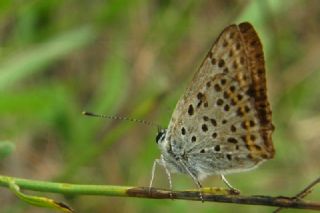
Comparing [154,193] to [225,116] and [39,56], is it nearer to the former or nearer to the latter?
[225,116]

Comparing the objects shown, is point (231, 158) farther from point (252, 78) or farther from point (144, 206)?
point (144, 206)

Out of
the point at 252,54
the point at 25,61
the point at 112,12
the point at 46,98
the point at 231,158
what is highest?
the point at 112,12

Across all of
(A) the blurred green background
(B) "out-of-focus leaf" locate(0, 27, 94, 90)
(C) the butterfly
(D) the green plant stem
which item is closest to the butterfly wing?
(C) the butterfly

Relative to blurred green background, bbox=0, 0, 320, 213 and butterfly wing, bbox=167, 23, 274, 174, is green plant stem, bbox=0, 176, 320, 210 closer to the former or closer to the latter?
butterfly wing, bbox=167, 23, 274, 174

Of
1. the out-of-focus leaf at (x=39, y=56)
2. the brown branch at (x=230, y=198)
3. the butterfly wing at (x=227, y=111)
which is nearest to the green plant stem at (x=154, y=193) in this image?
the brown branch at (x=230, y=198)

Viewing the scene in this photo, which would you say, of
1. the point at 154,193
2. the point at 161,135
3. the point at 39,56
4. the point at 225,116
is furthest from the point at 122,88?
the point at 154,193

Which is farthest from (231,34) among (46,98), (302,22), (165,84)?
(302,22)

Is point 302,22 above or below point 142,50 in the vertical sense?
above
